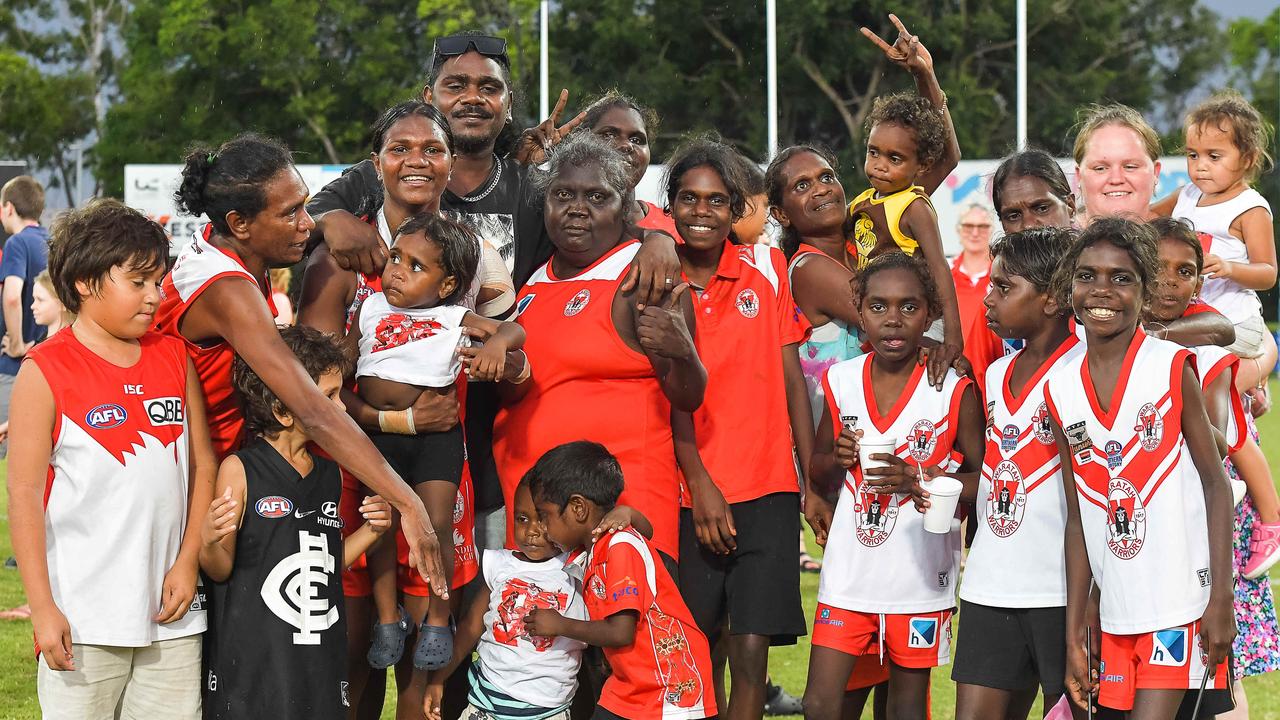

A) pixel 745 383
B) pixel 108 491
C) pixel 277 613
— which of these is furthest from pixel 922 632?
pixel 108 491

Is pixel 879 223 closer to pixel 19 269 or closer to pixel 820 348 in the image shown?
pixel 820 348

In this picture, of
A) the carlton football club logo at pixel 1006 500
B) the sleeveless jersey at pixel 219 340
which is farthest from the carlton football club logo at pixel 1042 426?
the sleeveless jersey at pixel 219 340

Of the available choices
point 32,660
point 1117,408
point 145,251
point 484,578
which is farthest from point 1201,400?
point 32,660

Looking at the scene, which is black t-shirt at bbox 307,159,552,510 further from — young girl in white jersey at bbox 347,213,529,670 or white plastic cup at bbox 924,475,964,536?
white plastic cup at bbox 924,475,964,536

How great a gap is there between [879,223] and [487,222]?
1450 millimetres

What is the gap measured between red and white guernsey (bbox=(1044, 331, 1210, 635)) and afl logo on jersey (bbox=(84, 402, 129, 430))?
9.19 feet

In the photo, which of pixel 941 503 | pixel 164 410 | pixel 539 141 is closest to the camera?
pixel 164 410

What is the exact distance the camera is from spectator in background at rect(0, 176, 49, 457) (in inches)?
388

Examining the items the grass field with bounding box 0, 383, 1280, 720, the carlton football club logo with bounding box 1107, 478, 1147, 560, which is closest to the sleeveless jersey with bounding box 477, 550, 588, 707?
the carlton football club logo with bounding box 1107, 478, 1147, 560

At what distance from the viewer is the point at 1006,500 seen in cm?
435

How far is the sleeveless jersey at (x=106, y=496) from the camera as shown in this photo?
12.5ft

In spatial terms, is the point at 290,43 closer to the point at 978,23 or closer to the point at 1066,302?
the point at 978,23

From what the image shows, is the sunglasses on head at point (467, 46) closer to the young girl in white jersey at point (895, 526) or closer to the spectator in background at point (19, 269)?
the young girl in white jersey at point (895, 526)

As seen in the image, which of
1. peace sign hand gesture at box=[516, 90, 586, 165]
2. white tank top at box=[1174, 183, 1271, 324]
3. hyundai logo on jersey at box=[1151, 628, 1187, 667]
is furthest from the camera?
white tank top at box=[1174, 183, 1271, 324]
